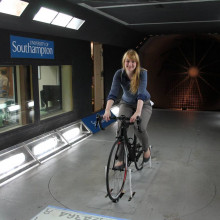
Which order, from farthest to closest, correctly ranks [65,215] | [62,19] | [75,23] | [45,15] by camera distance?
[75,23] → [62,19] → [45,15] → [65,215]

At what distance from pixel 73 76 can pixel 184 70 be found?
15.7 feet

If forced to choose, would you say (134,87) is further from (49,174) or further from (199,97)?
(199,97)

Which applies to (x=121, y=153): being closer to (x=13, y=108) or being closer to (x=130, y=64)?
(x=130, y=64)

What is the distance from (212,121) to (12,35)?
5.98 meters

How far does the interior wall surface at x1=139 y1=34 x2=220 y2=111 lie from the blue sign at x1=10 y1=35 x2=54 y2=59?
5.45 meters

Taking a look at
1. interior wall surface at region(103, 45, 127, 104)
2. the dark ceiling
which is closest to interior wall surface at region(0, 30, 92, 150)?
the dark ceiling

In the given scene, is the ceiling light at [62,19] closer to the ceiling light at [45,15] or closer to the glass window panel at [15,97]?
the ceiling light at [45,15]

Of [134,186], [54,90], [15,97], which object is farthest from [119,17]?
[134,186]

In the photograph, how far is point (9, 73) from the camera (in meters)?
5.25

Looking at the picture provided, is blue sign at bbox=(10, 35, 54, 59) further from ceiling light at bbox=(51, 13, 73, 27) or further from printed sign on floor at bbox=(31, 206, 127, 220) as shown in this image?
printed sign on floor at bbox=(31, 206, 127, 220)

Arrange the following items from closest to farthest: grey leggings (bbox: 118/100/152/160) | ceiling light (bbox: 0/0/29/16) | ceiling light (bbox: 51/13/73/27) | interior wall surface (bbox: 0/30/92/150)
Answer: grey leggings (bbox: 118/100/152/160), ceiling light (bbox: 0/0/29/16), interior wall surface (bbox: 0/30/92/150), ceiling light (bbox: 51/13/73/27)

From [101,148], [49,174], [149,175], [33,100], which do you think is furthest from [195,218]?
[33,100]

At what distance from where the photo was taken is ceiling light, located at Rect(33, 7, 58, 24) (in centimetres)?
484

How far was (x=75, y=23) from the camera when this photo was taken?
6016mm
